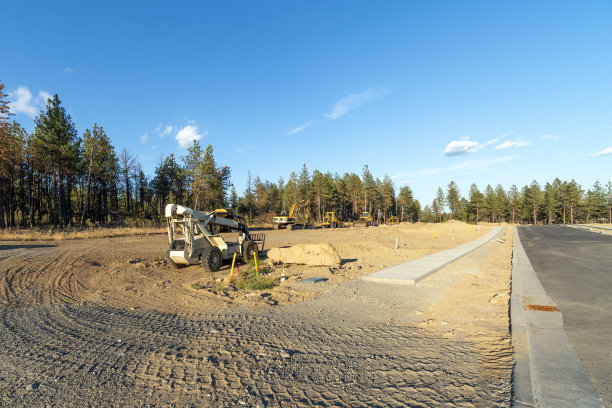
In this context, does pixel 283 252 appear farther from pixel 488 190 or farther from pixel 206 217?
pixel 488 190

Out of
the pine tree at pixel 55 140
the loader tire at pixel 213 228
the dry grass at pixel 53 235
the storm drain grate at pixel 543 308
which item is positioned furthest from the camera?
the pine tree at pixel 55 140

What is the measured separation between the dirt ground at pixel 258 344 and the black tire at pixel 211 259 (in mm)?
2348

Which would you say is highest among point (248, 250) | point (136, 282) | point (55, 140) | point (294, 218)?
point (55, 140)

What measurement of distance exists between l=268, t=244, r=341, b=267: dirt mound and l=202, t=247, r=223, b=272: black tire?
8.15 feet

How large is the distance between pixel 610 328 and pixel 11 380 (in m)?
8.91

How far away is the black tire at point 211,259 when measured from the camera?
38.4 ft

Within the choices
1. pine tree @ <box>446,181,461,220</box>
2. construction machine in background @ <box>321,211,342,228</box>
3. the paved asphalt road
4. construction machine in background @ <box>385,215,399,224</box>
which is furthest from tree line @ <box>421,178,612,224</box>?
the paved asphalt road

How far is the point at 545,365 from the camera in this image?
12.6ft

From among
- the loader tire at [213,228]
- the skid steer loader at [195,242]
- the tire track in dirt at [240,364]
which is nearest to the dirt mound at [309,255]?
the skid steer loader at [195,242]

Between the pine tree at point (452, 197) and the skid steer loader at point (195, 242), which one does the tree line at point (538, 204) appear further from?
the skid steer loader at point (195, 242)

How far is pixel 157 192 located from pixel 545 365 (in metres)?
57.7

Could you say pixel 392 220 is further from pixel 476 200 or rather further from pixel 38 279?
pixel 38 279

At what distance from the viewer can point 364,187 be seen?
290ft

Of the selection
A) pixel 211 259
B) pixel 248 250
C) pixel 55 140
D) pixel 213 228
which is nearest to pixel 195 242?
pixel 211 259
